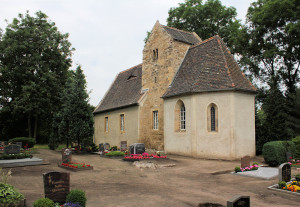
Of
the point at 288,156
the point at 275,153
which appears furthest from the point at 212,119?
the point at 288,156

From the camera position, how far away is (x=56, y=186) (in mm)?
7867

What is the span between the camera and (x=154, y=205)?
817cm

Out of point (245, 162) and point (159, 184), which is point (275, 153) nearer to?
point (245, 162)

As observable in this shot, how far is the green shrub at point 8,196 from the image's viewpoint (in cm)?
706

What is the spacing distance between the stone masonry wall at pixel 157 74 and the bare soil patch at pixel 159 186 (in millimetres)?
8773

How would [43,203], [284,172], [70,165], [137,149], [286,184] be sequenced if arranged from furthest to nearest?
1. [137,149]
2. [70,165]
3. [284,172]
4. [286,184]
5. [43,203]

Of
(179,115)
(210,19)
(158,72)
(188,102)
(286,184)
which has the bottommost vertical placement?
(286,184)

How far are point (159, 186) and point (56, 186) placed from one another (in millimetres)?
4770

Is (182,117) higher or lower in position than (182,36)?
lower

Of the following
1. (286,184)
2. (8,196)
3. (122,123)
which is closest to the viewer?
(8,196)

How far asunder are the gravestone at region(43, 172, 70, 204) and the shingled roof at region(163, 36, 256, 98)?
14.0m

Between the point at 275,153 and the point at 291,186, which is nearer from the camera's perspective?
the point at 291,186

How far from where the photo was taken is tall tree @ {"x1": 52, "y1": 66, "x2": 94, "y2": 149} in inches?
977

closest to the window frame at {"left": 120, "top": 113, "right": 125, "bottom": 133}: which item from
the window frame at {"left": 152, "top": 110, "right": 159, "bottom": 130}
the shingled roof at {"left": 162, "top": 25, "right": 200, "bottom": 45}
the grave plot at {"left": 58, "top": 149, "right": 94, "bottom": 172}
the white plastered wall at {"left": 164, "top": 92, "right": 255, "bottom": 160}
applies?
the window frame at {"left": 152, "top": 110, "right": 159, "bottom": 130}
